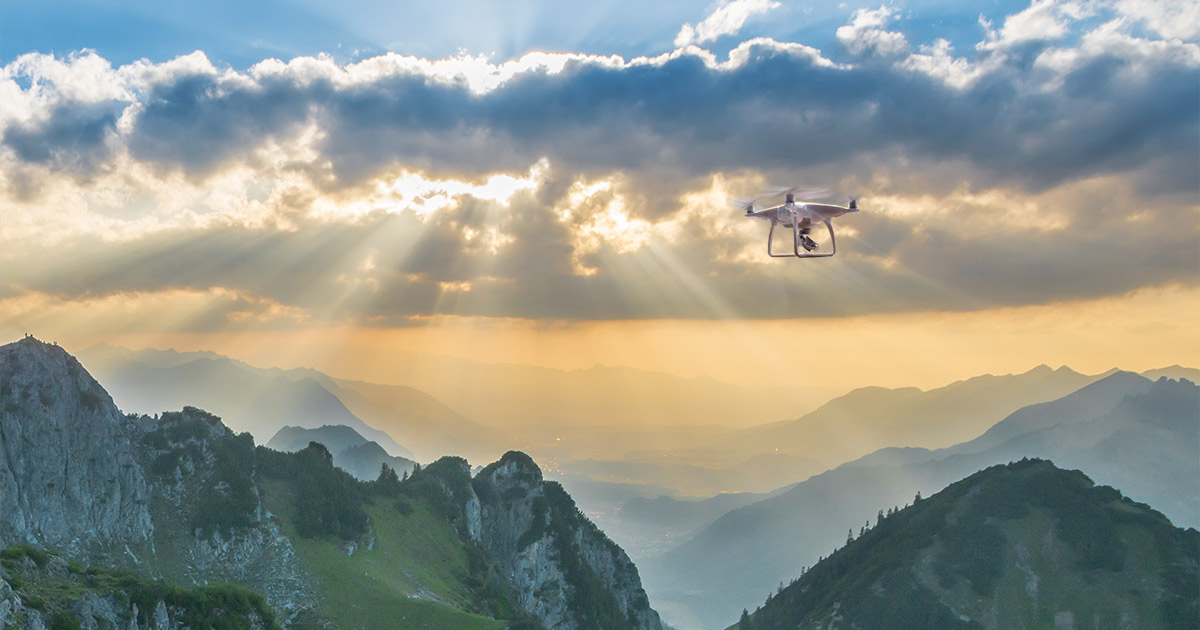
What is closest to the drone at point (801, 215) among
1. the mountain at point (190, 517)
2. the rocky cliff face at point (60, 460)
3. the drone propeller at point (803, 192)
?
the drone propeller at point (803, 192)

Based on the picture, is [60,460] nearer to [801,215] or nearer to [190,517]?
[190,517]

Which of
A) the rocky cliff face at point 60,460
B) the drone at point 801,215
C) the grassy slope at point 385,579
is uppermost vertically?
the drone at point 801,215

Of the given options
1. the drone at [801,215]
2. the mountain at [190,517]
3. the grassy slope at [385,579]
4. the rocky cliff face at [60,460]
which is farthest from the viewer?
the grassy slope at [385,579]

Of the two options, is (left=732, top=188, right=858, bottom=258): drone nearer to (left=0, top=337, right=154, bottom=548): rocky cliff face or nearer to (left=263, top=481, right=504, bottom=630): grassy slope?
(left=263, top=481, right=504, bottom=630): grassy slope

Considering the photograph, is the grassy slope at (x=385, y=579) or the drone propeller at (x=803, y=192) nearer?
the drone propeller at (x=803, y=192)

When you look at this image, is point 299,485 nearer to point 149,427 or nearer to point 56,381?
point 149,427

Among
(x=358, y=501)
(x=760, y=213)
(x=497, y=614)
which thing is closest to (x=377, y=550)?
(x=358, y=501)

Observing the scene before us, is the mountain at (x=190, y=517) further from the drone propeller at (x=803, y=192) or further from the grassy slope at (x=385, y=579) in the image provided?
the drone propeller at (x=803, y=192)
